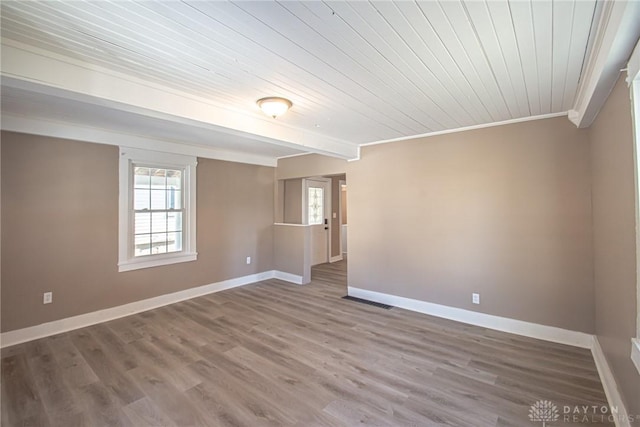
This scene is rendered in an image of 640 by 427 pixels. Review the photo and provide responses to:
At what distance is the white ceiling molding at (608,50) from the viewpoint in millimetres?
1228

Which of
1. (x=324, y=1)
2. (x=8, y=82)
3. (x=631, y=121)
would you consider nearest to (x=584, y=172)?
(x=631, y=121)

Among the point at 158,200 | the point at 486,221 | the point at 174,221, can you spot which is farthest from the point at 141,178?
the point at 486,221

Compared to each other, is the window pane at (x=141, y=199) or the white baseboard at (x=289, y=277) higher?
the window pane at (x=141, y=199)

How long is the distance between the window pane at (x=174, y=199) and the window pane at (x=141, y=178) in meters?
0.33

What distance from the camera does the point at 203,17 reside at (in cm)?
145

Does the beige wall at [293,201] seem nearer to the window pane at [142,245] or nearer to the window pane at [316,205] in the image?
the window pane at [316,205]

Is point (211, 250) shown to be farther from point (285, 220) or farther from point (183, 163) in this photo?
point (285, 220)

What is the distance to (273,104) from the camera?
8.20 ft

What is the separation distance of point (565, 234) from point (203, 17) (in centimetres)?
367

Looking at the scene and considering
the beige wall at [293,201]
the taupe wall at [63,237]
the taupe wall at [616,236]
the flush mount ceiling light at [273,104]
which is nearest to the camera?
the taupe wall at [616,236]

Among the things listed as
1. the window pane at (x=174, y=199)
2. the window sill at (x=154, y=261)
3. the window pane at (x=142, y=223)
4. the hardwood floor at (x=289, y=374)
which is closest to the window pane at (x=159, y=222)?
the window pane at (x=142, y=223)

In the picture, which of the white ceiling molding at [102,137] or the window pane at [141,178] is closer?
the white ceiling molding at [102,137]

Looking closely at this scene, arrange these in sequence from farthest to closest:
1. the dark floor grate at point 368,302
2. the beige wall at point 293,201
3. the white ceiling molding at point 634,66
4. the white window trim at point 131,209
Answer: the beige wall at point 293,201
the dark floor grate at point 368,302
the white window trim at point 131,209
the white ceiling molding at point 634,66

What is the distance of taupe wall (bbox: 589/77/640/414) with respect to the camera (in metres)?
1.65
